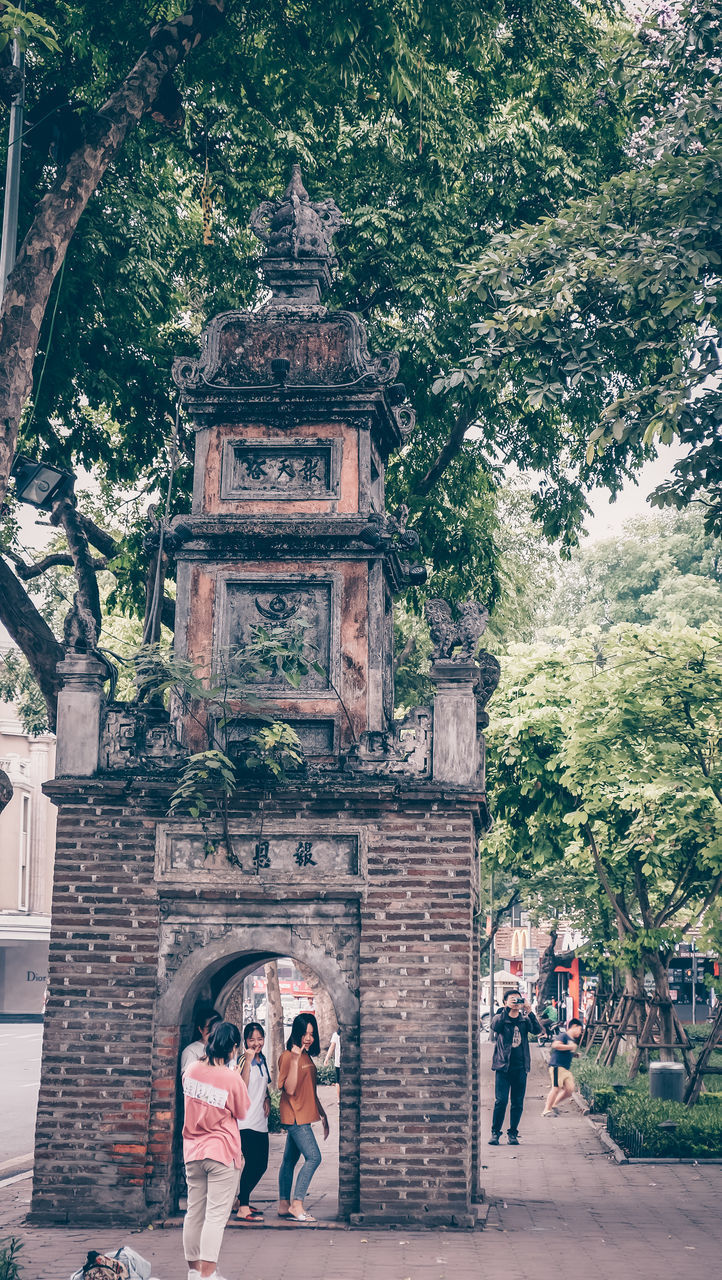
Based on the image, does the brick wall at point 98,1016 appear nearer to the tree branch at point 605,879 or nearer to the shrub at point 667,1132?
the shrub at point 667,1132

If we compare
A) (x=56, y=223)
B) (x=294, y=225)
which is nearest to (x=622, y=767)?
(x=294, y=225)

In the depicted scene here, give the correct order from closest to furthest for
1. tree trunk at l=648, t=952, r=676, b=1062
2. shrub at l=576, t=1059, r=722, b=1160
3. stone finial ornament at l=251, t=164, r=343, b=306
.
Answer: stone finial ornament at l=251, t=164, r=343, b=306
shrub at l=576, t=1059, r=722, b=1160
tree trunk at l=648, t=952, r=676, b=1062

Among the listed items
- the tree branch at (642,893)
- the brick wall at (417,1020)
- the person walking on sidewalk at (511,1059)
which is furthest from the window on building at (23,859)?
the brick wall at (417,1020)

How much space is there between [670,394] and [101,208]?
7045 mm

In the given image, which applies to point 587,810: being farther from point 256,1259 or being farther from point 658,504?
point 256,1259

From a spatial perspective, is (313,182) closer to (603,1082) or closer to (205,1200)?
(205,1200)

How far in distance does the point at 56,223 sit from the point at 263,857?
5281mm

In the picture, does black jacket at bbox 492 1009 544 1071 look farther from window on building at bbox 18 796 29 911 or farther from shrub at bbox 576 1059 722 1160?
window on building at bbox 18 796 29 911

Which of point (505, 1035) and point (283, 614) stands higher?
point (283, 614)

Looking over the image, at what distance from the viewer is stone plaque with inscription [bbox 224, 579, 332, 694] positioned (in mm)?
12344

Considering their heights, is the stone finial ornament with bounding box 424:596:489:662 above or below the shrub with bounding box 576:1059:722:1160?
above

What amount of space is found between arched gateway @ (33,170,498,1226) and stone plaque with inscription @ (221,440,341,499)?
0.07ft

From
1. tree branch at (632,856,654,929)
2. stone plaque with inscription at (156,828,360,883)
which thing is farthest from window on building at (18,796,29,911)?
stone plaque with inscription at (156,828,360,883)

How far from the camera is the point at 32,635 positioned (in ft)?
48.4
